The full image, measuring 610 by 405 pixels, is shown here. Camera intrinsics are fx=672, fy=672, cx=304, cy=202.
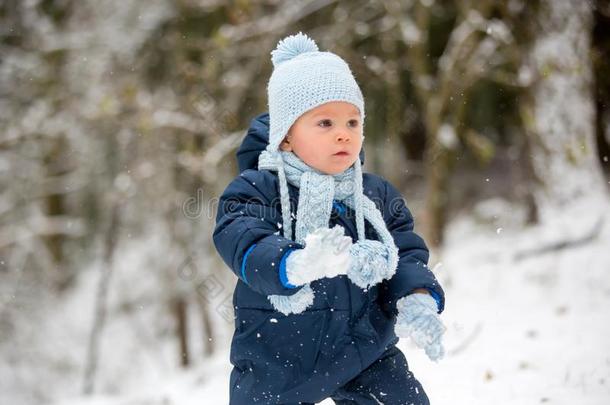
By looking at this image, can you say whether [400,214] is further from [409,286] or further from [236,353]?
[236,353]

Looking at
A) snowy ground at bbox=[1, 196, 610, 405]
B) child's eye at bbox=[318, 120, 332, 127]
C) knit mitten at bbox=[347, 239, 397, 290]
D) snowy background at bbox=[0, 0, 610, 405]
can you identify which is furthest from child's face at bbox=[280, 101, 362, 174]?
snowy background at bbox=[0, 0, 610, 405]

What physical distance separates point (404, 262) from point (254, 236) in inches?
24.5

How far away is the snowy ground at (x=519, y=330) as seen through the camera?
396 centimetres

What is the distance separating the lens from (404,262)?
249 centimetres

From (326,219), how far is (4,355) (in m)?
10.3

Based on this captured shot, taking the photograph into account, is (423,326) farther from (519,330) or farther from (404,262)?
(519,330)

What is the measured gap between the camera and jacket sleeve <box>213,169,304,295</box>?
82.1 inches

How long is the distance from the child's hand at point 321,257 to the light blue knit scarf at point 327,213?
0.20m

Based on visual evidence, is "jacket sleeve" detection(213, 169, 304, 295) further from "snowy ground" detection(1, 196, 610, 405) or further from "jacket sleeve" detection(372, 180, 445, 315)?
"snowy ground" detection(1, 196, 610, 405)

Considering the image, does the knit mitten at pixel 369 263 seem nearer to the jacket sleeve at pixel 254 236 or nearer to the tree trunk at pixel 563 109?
the jacket sleeve at pixel 254 236

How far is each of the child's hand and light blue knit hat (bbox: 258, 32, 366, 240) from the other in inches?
13.5

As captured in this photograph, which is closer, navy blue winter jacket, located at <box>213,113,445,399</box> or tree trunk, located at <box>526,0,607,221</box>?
navy blue winter jacket, located at <box>213,113,445,399</box>

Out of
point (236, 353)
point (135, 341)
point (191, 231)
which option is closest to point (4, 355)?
point (135, 341)

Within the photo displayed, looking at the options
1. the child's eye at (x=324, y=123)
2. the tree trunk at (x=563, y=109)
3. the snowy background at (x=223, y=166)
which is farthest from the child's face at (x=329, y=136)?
the tree trunk at (x=563, y=109)
